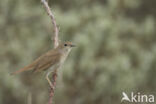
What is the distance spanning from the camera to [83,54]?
24.7 ft

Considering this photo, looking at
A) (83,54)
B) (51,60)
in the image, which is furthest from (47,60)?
(83,54)

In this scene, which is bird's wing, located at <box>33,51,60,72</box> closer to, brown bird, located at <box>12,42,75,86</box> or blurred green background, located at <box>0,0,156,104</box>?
brown bird, located at <box>12,42,75,86</box>

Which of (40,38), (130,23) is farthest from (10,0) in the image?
(130,23)

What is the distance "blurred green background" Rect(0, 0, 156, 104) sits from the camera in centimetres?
756

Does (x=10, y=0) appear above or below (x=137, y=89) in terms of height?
above

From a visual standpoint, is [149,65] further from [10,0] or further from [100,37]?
[10,0]

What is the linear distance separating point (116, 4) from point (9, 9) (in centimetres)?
199

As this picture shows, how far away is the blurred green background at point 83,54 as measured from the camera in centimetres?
756

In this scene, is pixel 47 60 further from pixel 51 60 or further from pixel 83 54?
pixel 83 54

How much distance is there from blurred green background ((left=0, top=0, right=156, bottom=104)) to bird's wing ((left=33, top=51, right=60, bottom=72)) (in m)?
1.84

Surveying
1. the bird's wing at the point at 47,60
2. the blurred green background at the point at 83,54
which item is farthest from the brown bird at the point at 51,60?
the blurred green background at the point at 83,54

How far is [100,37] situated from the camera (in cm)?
797

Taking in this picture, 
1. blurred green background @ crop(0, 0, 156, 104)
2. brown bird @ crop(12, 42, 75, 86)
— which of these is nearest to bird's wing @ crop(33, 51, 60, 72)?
brown bird @ crop(12, 42, 75, 86)

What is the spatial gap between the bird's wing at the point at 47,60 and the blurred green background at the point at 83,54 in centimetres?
184
